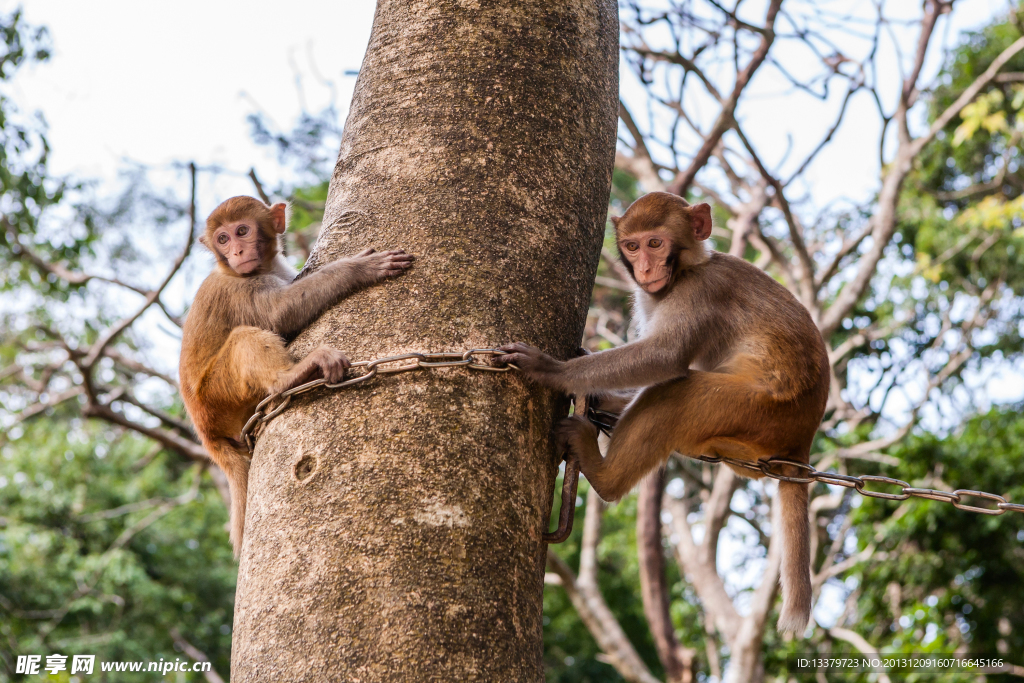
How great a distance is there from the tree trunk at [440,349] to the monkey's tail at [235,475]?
0.98 meters

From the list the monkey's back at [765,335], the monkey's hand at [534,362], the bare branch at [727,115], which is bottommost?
the monkey's hand at [534,362]

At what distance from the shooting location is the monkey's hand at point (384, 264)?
6.81 ft

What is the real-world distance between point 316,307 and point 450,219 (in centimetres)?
43

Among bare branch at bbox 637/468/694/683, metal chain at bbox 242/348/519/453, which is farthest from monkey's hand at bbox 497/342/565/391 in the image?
bare branch at bbox 637/468/694/683

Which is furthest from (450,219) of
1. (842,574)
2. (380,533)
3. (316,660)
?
(842,574)

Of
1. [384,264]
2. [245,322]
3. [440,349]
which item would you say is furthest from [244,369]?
[440,349]

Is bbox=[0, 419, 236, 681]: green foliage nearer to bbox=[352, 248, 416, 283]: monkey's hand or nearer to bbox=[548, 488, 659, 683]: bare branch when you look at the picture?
bbox=[548, 488, 659, 683]: bare branch

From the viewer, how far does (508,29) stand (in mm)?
2389

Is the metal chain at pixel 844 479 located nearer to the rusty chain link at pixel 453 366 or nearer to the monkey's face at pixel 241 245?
the rusty chain link at pixel 453 366


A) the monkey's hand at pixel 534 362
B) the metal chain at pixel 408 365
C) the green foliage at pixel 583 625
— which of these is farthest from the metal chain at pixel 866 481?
the green foliage at pixel 583 625

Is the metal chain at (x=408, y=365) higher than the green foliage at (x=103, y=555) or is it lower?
lower

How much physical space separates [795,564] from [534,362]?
172cm

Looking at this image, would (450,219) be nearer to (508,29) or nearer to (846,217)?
(508,29)

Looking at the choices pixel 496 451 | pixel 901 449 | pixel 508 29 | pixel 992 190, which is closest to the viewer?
pixel 496 451
